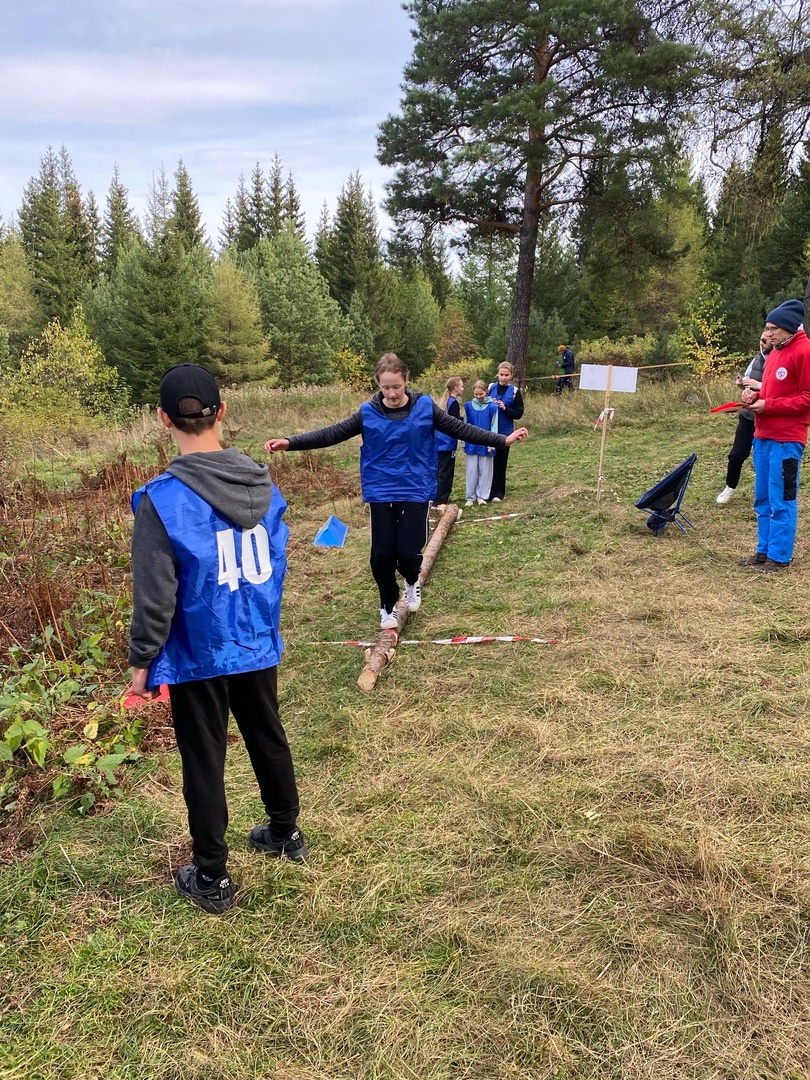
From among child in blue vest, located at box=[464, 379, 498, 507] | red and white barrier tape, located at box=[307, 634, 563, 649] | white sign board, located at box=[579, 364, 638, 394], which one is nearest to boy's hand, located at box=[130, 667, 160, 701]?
red and white barrier tape, located at box=[307, 634, 563, 649]

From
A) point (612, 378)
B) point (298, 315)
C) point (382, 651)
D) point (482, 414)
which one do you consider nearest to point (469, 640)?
point (382, 651)

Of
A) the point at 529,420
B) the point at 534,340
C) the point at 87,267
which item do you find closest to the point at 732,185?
the point at 529,420

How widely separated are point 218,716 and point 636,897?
1.59 metres

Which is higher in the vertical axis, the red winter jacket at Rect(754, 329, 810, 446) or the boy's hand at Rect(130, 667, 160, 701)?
the red winter jacket at Rect(754, 329, 810, 446)

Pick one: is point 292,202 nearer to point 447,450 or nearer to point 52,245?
point 52,245

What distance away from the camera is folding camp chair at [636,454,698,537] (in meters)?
6.58

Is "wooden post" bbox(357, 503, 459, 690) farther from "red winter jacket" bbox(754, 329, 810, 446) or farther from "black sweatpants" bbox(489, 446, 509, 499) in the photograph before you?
"black sweatpants" bbox(489, 446, 509, 499)

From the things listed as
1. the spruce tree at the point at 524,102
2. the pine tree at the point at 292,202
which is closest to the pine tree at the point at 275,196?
the pine tree at the point at 292,202

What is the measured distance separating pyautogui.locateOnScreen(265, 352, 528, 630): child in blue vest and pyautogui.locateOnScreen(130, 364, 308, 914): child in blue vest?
1987 millimetres

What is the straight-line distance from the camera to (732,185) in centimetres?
1194

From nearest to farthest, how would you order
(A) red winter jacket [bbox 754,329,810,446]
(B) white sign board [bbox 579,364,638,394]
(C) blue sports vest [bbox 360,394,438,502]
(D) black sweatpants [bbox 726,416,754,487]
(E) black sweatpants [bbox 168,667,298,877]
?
(E) black sweatpants [bbox 168,667,298,877], (C) blue sports vest [bbox 360,394,438,502], (A) red winter jacket [bbox 754,329,810,446], (D) black sweatpants [bbox 726,416,754,487], (B) white sign board [bbox 579,364,638,394]

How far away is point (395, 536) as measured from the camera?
4594mm

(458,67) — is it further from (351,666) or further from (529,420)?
(351,666)

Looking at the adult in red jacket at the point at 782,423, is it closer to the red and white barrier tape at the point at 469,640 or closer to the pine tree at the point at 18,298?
the red and white barrier tape at the point at 469,640
